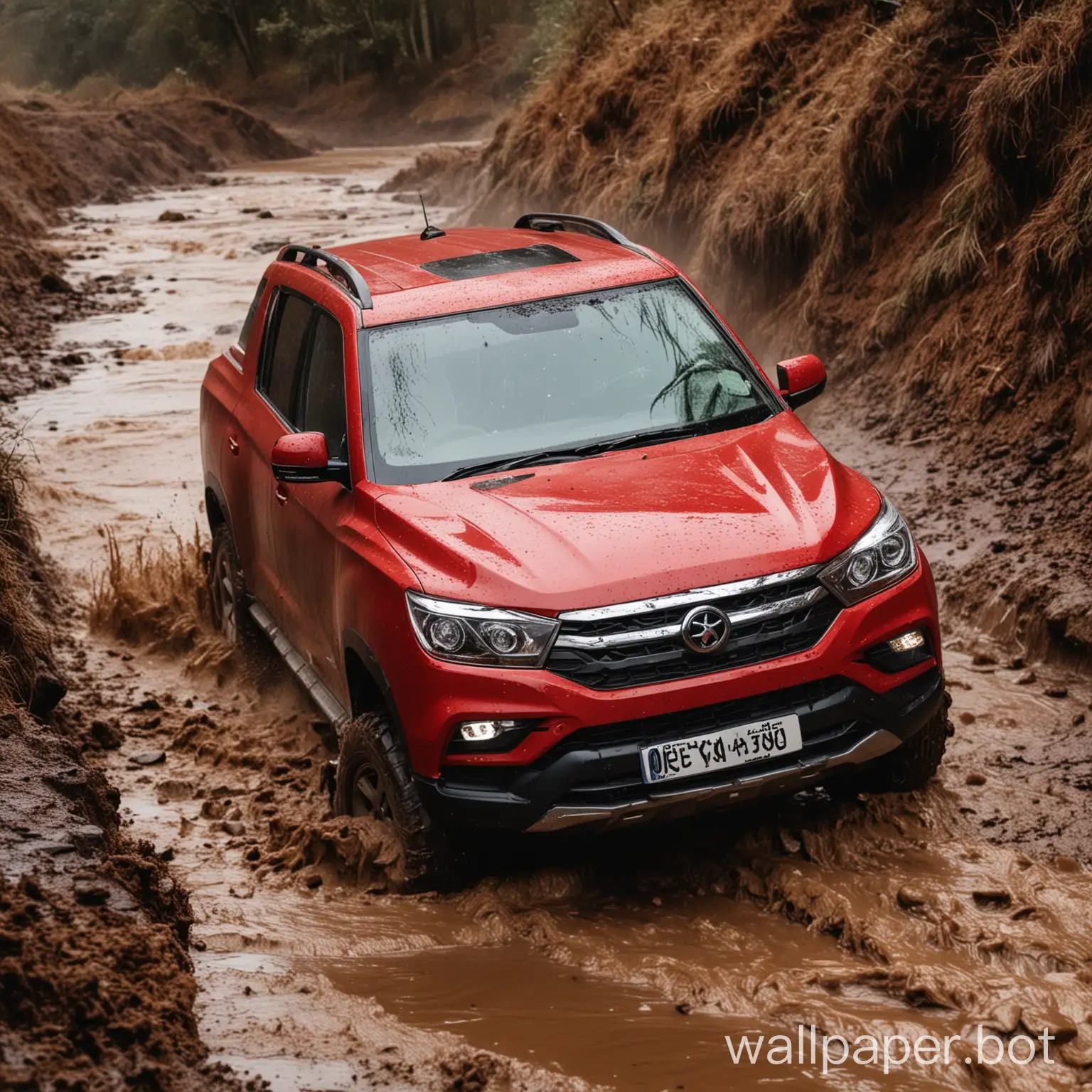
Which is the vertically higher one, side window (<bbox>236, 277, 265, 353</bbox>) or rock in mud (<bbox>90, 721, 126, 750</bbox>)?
side window (<bbox>236, 277, 265, 353</bbox>)

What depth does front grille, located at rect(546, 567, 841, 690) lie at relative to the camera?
438 centimetres

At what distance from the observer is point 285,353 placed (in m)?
6.53

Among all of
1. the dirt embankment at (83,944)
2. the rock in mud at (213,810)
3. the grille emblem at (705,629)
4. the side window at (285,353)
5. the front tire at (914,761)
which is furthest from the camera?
the side window at (285,353)

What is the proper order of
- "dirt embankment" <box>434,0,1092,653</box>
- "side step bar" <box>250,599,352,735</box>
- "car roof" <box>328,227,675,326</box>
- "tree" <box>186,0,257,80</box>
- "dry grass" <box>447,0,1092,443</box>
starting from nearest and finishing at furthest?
"side step bar" <box>250,599,352,735</box>, "car roof" <box>328,227,675,326</box>, "dirt embankment" <box>434,0,1092,653</box>, "dry grass" <box>447,0,1092,443</box>, "tree" <box>186,0,257,80</box>

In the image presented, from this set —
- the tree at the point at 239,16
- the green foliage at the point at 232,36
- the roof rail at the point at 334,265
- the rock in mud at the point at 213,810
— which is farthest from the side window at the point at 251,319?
the tree at the point at 239,16

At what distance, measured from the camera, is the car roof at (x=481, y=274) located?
576 cm

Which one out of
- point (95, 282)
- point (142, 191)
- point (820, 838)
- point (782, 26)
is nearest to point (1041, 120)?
point (782, 26)

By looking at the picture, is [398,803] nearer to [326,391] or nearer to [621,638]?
[621,638]

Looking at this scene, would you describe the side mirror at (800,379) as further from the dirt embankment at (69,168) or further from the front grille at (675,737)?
the dirt embankment at (69,168)

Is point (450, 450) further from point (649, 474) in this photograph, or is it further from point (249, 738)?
point (249, 738)

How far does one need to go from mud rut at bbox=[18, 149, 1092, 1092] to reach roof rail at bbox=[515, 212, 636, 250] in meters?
2.37

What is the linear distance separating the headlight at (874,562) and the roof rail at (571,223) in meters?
1.98

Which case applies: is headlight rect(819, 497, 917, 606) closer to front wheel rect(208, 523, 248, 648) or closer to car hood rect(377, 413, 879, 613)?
car hood rect(377, 413, 879, 613)

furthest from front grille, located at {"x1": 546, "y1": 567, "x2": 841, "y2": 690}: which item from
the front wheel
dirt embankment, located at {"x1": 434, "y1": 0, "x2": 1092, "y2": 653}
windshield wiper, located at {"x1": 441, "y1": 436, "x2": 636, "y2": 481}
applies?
the front wheel
